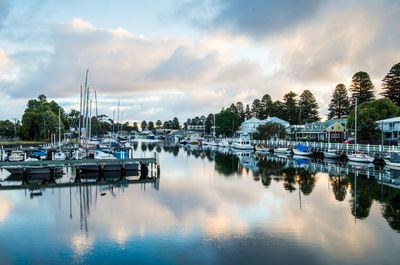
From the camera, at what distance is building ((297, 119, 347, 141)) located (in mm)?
80312

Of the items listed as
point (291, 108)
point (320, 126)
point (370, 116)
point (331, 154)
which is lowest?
point (331, 154)

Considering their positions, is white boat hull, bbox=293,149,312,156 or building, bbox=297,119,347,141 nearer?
white boat hull, bbox=293,149,312,156

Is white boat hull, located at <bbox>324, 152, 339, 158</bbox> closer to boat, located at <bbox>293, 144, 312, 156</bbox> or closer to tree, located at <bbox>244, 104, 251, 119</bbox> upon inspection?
boat, located at <bbox>293, 144, 312, 156</bbox>

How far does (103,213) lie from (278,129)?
7406 centimetres

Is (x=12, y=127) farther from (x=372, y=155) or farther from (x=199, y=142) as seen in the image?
(x=372, y=155)

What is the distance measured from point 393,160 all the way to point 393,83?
6288cm

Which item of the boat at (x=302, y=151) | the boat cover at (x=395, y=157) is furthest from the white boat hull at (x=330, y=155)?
the boat cover at (x=395, y=157)

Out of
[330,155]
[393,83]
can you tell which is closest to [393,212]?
[330,155]

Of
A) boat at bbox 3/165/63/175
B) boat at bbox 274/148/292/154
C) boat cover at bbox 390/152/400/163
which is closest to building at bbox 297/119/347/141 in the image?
boat at bbox 274/148/292/154

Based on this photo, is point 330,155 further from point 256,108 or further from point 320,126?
point 256,108

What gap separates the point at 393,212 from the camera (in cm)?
1956

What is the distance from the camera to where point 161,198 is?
78.1ft

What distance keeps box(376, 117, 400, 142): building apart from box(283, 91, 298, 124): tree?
2463 inches

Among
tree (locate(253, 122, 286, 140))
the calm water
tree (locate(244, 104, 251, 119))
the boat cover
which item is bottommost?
the calm water
